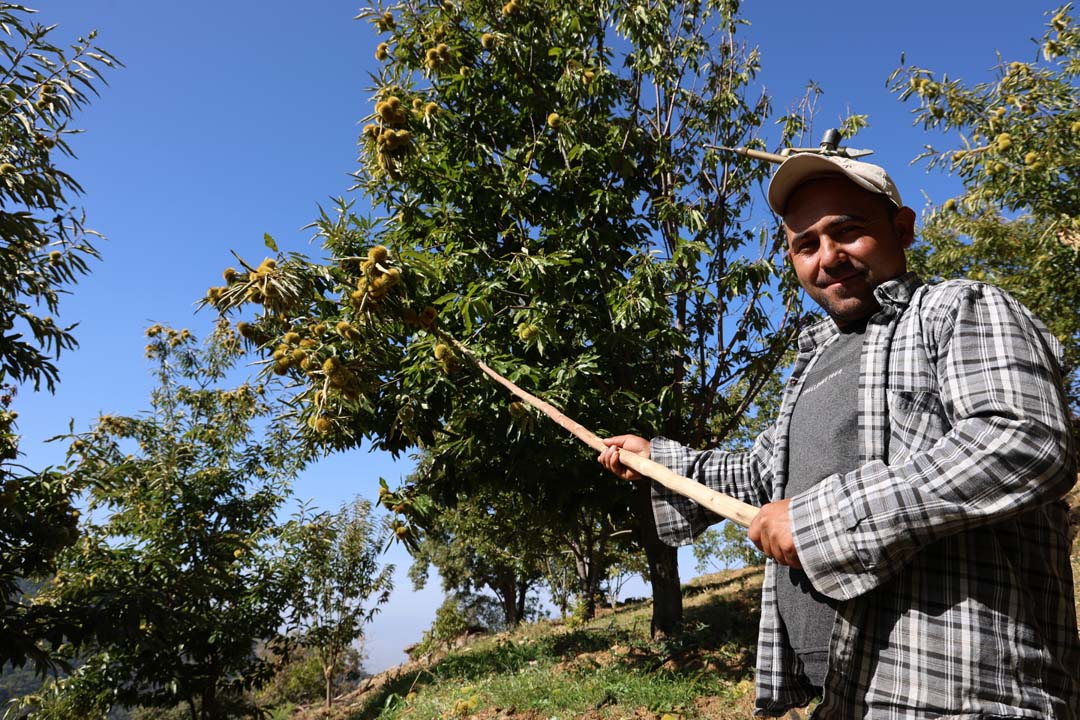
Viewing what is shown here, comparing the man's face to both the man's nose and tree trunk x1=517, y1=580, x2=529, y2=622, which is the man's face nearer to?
the man's nose

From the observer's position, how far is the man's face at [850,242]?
1362 mm

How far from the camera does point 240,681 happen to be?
8633 mm

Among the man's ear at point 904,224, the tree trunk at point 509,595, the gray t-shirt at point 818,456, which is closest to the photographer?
the gray t-shirt at point 818,456

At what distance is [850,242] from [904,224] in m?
0.13

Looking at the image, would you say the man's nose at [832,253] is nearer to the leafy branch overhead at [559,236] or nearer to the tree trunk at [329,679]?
the leafy branch overhead at [559,236]

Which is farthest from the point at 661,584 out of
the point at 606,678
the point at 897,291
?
the point at 897,291

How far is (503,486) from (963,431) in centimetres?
598

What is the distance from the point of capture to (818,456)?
4.34 feet

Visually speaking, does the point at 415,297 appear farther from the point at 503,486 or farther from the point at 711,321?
the point at 711,321

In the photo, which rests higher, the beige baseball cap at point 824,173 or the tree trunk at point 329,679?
the beige baseball cap at point 824,173

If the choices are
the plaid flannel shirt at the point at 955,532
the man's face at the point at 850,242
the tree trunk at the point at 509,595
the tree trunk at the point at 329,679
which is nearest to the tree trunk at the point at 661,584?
the man's face at the point at 850,242

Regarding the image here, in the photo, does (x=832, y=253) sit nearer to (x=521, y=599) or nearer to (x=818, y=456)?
(x=818, y=456)

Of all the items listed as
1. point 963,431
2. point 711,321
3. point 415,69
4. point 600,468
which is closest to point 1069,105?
point 711,321

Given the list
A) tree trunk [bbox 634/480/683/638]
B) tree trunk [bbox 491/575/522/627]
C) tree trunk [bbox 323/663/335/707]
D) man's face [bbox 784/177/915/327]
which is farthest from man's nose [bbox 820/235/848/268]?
tree trunk [bbox 491/575/522/627]
